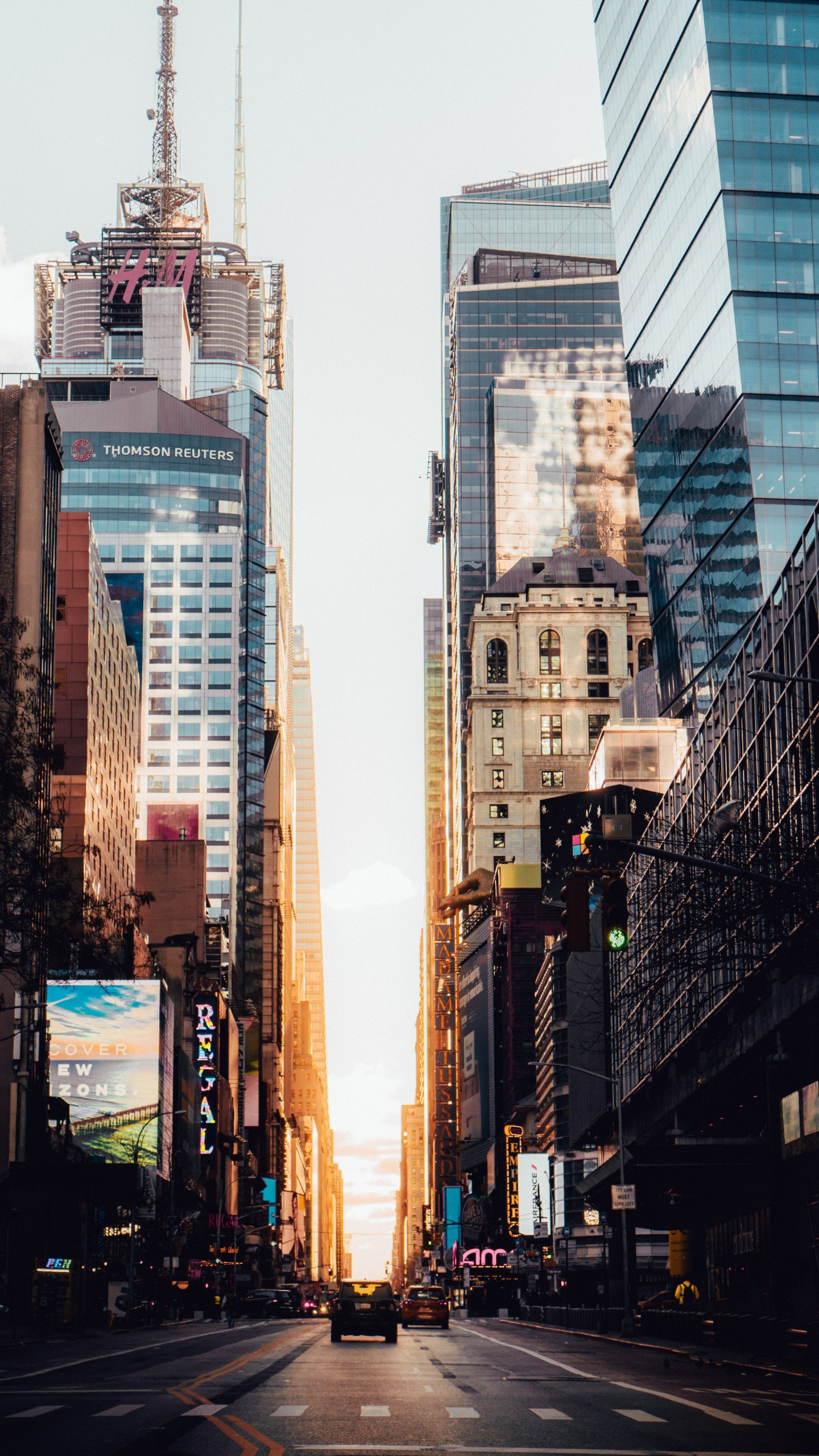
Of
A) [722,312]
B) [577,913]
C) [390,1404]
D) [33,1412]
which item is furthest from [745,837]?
[722,312]

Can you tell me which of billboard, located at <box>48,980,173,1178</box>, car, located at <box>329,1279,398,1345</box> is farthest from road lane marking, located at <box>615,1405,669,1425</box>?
billboard, located at <box>48,980,173,1178</box>

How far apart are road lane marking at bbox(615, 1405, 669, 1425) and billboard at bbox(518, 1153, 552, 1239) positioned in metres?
138

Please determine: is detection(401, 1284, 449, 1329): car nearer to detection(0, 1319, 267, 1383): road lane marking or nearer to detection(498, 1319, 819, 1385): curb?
detection(498, 1319, 819, 1385): curb

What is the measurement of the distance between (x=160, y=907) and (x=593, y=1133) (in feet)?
258

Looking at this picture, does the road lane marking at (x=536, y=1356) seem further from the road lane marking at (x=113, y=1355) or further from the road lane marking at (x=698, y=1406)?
the road lane marking at (x=113, y=1355)

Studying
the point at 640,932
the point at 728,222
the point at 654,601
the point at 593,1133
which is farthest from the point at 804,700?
the point at 654,601

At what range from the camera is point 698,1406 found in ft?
78.5

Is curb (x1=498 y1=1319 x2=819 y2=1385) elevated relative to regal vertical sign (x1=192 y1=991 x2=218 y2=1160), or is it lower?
lower

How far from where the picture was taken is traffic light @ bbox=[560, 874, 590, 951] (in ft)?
79.3

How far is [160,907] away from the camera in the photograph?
602ft

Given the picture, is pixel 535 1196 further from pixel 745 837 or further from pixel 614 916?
pixel 614 916

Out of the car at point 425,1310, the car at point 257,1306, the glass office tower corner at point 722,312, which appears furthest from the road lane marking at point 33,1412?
the glass office tower corner at point 722,312

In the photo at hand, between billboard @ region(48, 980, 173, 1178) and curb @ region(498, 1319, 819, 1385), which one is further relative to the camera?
billboard @ region(48, 980, 173, 1178)

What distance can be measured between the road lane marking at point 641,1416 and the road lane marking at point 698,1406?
0.75 m
